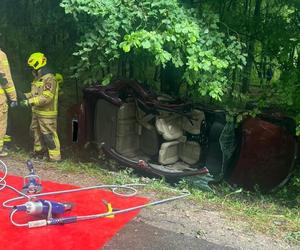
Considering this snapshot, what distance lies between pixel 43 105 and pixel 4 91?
662 mm

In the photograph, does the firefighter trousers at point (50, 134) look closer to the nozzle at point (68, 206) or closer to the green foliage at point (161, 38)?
the green foliage at point (161, 38)

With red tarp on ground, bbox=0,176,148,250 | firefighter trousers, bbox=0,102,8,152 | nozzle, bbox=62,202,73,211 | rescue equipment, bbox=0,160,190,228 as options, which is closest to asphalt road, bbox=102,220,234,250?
red tarp on ground, bbox=0,176,148,250

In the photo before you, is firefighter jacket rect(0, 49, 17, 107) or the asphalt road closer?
the asphalt road

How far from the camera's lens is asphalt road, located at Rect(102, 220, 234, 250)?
389 centimetres

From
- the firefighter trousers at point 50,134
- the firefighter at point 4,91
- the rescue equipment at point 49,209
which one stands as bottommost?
the rescue equipment at point 49,209

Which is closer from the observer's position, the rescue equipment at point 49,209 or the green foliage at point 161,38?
the rescue equipment at point 49,209

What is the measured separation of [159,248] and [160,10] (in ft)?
9.57

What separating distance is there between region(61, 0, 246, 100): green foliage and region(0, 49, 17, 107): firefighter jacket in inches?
51.4

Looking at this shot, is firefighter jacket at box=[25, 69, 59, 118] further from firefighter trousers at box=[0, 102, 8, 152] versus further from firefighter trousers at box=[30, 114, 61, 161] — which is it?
firefighter trousers at box=[0, 102, 8, 152]

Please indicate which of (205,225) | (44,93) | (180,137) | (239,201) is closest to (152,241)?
(205,225)

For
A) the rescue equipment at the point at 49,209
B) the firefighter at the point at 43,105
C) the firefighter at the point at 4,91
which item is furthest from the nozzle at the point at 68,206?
the firefighter at the point at 4,91

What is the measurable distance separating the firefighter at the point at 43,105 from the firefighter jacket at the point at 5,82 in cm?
25

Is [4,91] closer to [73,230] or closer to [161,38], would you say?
[161,38]

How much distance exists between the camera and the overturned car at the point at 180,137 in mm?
6375
